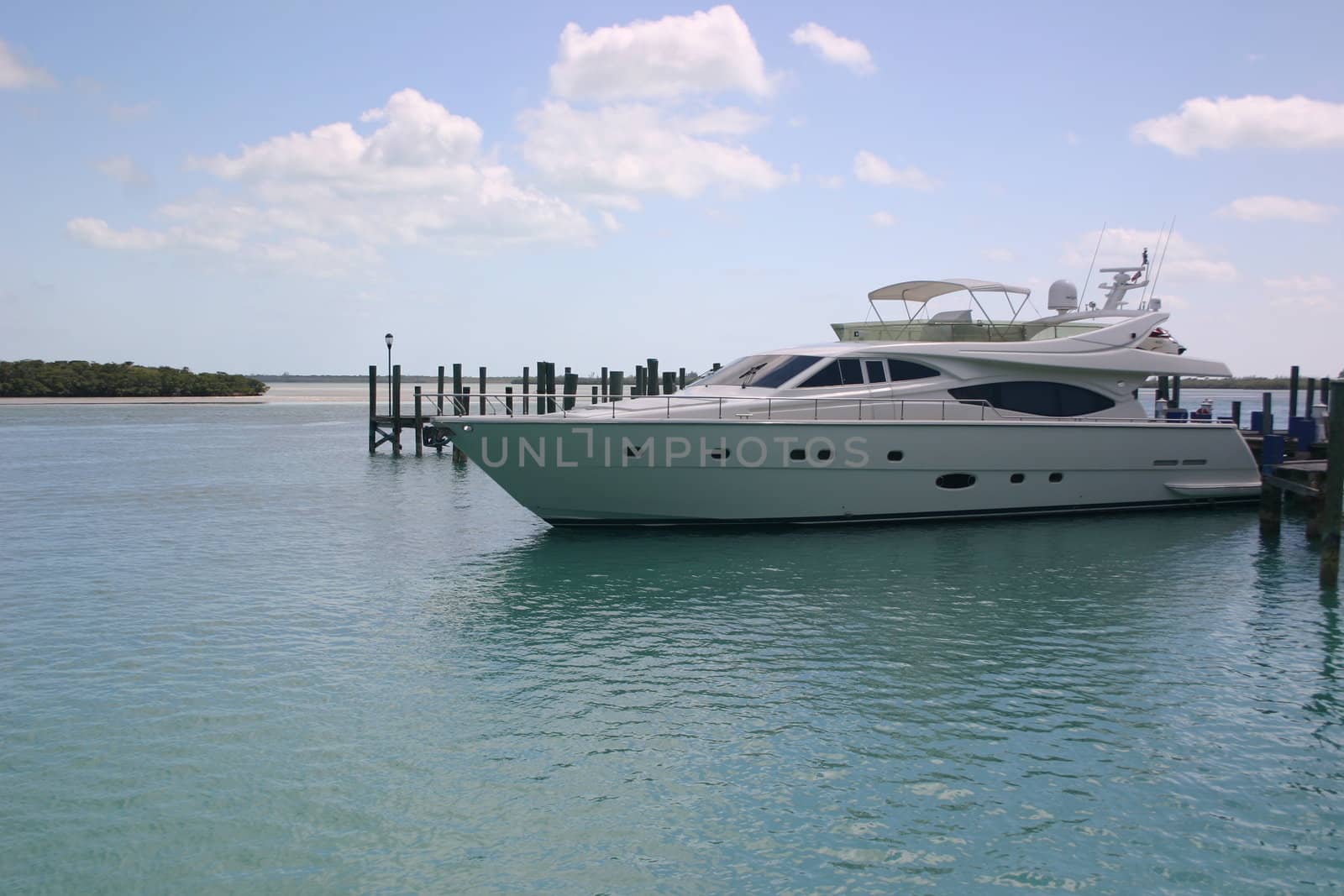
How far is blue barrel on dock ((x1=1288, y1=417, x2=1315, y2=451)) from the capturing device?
66.7 feet

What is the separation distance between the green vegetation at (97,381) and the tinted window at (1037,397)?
81542 mm

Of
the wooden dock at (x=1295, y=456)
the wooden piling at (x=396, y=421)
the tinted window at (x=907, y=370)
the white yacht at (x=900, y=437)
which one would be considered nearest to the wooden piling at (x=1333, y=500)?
the wooden dock at (x=1295, y=456)

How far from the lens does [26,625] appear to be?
418 inches

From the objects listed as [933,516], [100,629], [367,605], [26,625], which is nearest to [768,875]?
[367,605]

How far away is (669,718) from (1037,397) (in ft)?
39.5

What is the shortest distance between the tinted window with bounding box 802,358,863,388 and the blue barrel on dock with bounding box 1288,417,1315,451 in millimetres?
10297

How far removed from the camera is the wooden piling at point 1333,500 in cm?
1238

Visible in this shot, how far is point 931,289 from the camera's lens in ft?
61.7

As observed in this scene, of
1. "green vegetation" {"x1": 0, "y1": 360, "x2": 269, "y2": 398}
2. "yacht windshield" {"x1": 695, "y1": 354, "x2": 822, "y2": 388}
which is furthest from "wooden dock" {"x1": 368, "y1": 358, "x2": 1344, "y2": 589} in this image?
"green vegetation" {"x1": 0, "y1": 360, "x2": 269, "y2": 398}

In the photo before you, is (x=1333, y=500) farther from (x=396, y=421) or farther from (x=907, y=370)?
(x=396, y=421)

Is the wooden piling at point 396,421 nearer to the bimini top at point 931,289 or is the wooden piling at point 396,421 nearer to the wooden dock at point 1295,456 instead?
the wooden dock at point 1295,456

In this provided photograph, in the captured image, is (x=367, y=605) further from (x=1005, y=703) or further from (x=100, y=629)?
(x=1005, y=703)

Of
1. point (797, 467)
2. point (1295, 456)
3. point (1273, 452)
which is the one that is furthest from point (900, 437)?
point (1295, 456)

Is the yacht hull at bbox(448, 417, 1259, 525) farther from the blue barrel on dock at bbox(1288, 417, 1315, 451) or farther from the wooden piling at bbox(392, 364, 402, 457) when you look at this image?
the wooden piling at bbox(392, 364, 402, 457)
